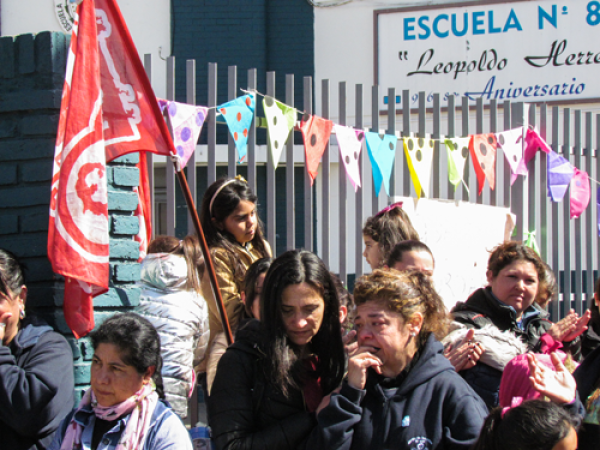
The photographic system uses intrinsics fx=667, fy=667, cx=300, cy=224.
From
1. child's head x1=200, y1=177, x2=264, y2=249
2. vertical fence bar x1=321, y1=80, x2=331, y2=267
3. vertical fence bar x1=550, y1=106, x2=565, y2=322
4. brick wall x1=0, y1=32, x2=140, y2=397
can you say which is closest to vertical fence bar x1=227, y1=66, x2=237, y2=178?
child's head x1=200, y1=177, x2=264, y2=249

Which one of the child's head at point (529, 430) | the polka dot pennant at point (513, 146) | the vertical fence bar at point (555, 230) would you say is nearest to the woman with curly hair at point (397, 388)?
the child's head at point (529, 430)

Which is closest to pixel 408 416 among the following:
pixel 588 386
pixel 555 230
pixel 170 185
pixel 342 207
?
pixel 588 386

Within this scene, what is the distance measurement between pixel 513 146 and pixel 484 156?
420 millimetres

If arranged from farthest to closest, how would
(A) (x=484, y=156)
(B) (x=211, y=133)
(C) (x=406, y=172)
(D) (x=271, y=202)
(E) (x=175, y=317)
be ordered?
(A) (x=484, y=156), (C) (x=406, y=172), (D) (x=271, y=202), (B) (x=211, y=133), (E) (x=175, y=317)

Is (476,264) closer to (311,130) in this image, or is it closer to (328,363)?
(311,130)

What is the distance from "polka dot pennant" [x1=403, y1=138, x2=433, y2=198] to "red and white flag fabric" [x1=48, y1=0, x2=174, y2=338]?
2571mm

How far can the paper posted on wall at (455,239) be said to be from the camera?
465 cm

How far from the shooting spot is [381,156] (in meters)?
5.02

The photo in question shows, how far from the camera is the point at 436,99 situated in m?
5.55

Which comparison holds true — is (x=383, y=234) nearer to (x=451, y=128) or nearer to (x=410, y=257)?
(x=410, y=257)

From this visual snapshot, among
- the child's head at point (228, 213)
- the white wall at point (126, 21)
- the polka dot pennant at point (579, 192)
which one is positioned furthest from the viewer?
the white wall at point (126, 21)

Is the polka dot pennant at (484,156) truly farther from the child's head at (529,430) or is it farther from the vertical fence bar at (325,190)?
the child's head at (529,430)

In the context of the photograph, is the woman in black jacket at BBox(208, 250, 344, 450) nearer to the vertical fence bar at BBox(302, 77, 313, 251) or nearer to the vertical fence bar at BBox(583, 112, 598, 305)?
the vertical fence bar at BBox(302, 77, 313, 251)

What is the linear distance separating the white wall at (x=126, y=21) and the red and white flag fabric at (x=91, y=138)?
18.9ft
